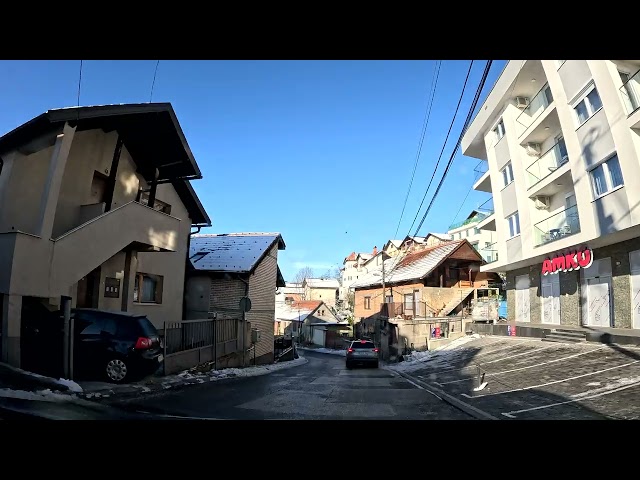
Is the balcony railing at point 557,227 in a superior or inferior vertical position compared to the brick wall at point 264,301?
superior

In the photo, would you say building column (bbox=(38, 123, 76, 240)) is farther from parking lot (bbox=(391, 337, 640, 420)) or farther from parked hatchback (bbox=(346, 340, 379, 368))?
parked hatchback (bbox=(346, 340, 379, 368))

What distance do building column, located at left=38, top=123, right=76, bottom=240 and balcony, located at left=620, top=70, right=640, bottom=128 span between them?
52.9 feet

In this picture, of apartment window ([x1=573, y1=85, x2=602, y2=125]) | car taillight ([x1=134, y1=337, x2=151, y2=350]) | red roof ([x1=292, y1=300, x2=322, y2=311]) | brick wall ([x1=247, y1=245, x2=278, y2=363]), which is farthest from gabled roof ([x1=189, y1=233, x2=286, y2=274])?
red roof ([x1=292, y1=300, x2=322, y2=311])

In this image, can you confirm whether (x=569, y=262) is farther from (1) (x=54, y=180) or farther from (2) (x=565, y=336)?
(1) (x=54, y=180)

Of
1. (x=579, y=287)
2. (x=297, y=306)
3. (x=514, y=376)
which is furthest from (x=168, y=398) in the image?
(x=297, y=306)

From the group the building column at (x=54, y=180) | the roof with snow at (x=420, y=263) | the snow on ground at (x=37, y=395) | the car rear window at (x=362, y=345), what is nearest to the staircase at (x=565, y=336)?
the car rear window at (x=362, y=345)

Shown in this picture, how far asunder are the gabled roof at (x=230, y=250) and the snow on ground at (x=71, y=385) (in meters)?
14.1

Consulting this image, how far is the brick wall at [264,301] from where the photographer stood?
2420 centimetres

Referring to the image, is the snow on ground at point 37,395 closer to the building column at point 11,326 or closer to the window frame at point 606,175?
the building column at point 11,326

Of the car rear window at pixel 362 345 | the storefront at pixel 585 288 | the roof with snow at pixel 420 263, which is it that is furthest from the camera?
the roof with snow at pixel 420 263

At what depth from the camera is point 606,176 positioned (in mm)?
16812
